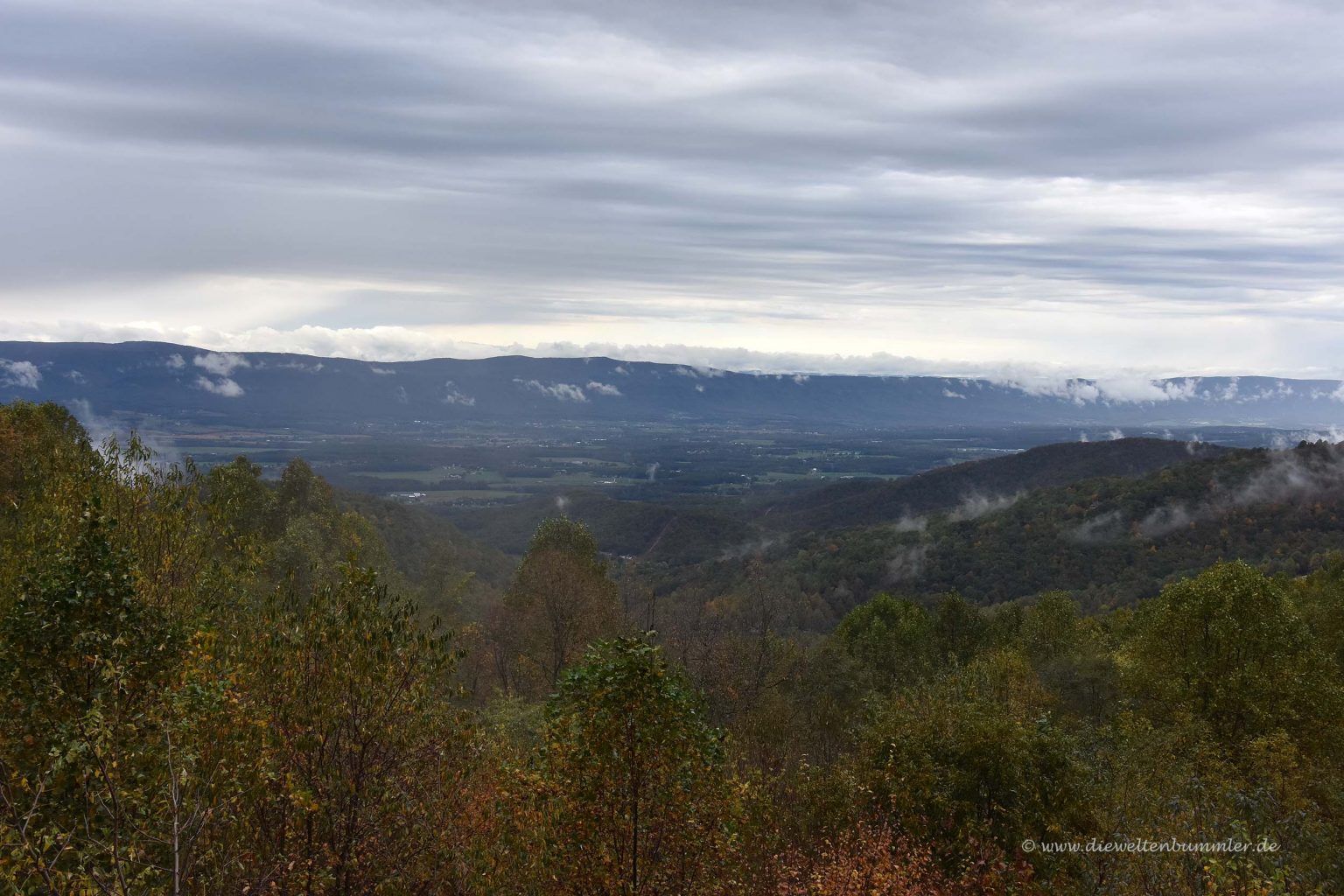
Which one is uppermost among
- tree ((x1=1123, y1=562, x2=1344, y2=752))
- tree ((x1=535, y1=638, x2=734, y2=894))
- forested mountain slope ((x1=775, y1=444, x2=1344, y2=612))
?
tree ((x1=535, y1=638, x2=734, y2=894))

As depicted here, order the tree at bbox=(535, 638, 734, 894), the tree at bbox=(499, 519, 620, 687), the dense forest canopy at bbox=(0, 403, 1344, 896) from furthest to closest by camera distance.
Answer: the tree at bbox=(499, 519, 620, 687), the tree at bbox=(535, 638, 734, 894), the dense forest canopy at bbox=(0, 403, 1344, 896)

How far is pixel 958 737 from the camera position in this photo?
813 inches

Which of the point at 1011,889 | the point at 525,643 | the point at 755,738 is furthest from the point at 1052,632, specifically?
the point at 1011,889

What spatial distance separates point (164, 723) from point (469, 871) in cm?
466

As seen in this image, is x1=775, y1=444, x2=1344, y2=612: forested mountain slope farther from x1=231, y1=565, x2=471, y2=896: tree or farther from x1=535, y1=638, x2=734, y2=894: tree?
x1=231, y1=565, x2=471, y2=896: tree

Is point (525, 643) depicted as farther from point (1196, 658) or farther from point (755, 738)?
point (1196, 658)

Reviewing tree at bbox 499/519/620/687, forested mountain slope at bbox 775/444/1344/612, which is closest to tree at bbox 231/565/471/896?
tree at bbox 499/519/620/687

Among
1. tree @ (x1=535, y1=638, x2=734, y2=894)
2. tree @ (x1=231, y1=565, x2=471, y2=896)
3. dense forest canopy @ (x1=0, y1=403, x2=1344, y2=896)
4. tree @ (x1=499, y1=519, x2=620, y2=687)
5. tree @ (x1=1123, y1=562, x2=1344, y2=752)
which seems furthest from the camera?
tree @ (x1=499, y1=519, x2=620, y2=687)

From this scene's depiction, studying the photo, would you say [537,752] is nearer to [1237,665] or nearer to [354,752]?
[354,752]

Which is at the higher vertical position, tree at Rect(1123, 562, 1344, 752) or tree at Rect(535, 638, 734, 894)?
tree at Rect(535, 638, 734, 894)

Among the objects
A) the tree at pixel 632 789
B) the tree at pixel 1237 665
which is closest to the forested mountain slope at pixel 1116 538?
the tree at pixel 1237 665

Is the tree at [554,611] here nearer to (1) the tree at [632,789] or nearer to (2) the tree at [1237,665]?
(2) the tree at [1237,665]

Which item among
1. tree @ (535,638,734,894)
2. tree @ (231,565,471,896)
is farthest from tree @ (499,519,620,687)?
tree @ (231,565,471,896)

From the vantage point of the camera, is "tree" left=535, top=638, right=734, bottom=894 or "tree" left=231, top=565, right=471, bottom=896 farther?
"tree" left=535, top=638, right=734, bottom=894
